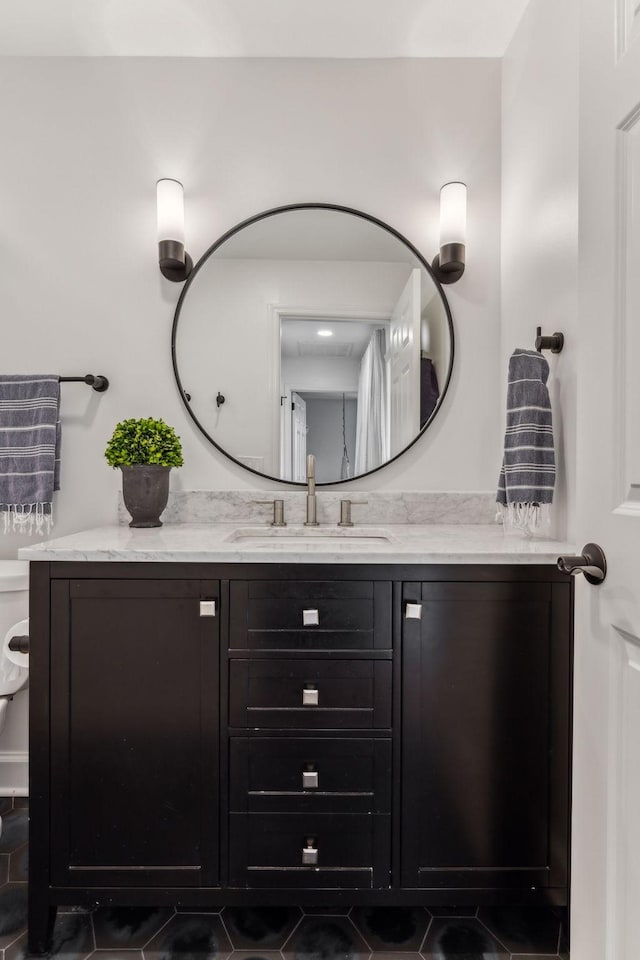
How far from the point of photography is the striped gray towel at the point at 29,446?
5.84 feet

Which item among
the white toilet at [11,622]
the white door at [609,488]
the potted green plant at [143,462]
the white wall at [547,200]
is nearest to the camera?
the white door at [609,488]

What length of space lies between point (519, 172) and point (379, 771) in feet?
5.98

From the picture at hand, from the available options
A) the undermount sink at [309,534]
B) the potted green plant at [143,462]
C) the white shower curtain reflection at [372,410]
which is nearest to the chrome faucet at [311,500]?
the undermount sink at [309,534]

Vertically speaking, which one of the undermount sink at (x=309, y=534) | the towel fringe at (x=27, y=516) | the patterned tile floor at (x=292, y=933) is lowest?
the patterned tile floor at (x=292, y=933)

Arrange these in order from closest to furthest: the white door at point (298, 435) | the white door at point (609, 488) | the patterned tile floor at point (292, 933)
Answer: the white door at point (609, 488) < the patterned tile floor at point (292, 933) < the white door at point (298, 435)

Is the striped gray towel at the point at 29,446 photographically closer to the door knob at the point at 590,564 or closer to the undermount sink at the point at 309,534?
the undermount sink at the point at 309,534

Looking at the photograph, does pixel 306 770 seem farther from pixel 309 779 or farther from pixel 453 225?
pixel 453 225

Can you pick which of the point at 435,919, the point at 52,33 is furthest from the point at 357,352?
the point at 435,919

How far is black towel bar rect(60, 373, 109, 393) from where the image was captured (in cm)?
184

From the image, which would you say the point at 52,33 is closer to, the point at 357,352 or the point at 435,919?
the point at 357,352

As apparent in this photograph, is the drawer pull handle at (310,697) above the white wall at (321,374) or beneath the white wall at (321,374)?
beneath

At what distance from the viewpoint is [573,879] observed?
903mm

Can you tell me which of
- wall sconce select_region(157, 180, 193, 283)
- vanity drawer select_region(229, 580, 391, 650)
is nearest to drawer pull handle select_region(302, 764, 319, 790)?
vanity drawer select_region(229, 580, 391, 650)

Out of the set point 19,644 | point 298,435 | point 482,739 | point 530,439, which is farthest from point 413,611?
point 19,644
